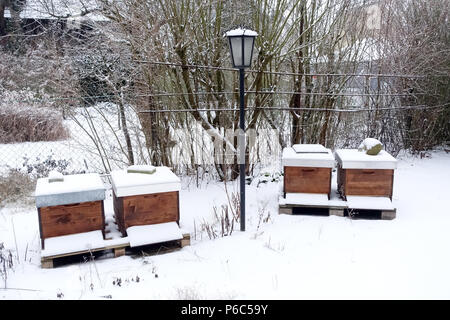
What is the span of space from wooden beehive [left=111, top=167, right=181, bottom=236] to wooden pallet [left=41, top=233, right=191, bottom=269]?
0.67ft

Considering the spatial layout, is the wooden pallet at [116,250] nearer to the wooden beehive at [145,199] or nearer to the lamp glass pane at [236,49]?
the wooden beehive at [145,199]

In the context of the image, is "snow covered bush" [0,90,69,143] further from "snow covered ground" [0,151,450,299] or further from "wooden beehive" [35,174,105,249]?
"wooden beehive" [35,174,105,249]

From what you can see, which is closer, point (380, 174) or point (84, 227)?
point (84, 227)

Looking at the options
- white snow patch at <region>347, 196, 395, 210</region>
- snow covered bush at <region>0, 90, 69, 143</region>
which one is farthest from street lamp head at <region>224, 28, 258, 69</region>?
snow covered bush at <region>0, 90, 69, 143</region>

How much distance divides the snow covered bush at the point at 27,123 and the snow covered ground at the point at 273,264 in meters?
3.34

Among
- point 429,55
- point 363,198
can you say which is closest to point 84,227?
point 363,198

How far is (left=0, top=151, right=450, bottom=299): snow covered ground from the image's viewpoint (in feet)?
10.2

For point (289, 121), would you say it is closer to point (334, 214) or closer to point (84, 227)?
point (334, 214)

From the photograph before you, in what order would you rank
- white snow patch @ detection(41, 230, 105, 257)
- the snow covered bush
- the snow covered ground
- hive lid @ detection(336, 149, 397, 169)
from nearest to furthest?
the snow covered ground, white snow patch @ detection(41, 230, 105, 257), hive lid @ detection(336, 149, 397, 169), the snow covered bush

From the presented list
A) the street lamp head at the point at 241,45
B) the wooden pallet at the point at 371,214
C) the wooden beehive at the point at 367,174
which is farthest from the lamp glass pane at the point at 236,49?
the wooden pallet at the point at 371,214
